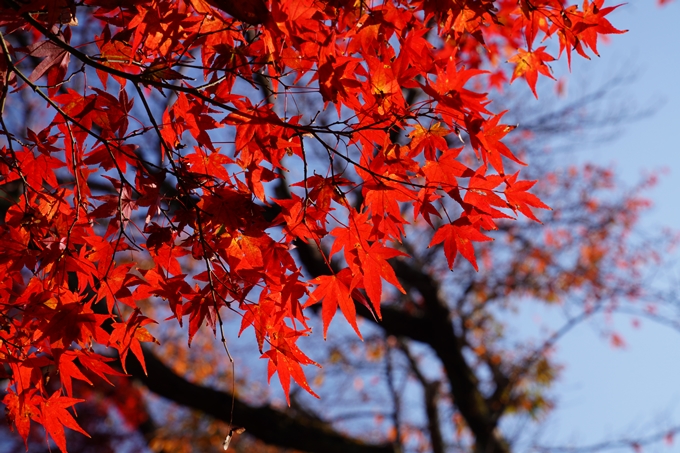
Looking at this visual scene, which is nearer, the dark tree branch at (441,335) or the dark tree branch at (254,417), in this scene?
the dark tree branch at (254,417)

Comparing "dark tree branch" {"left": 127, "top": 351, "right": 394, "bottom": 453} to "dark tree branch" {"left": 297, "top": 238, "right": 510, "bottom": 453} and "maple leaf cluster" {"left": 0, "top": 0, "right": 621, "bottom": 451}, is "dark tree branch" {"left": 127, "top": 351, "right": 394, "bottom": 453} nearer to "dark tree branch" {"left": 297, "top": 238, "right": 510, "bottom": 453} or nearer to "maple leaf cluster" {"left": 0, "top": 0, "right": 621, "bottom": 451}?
"dark tree branch" {"left": 297, "top": 238, "right": 510, "bottom": 453}

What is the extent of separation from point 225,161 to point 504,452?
4.91 m

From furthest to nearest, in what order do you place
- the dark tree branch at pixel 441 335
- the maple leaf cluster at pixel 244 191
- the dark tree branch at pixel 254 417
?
1. the dark tree branch at pixel 441 335
2. the dark tree branch at pixel 254 417
3. the maple leaf cluster at pixel 244 191

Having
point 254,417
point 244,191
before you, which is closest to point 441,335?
point 254,417

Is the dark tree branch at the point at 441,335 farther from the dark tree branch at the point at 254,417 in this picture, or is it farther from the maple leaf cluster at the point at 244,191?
the maple leaf cluster at the point at 244,191

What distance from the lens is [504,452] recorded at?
18.4 ft

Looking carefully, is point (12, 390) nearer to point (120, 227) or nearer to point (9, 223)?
point (9, 223)

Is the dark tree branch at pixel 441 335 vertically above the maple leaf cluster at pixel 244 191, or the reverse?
Answer: the dark tree branch at pixel 441 335

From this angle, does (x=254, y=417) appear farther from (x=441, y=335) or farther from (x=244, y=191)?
(x=244, y=191)

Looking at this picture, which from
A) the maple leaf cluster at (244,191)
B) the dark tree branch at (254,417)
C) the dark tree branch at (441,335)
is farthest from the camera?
the dark tree branch at (441,335)

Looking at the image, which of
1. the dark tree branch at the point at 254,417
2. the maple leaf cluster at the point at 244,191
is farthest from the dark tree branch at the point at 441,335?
the maple leaf cluster at the point at 244,191

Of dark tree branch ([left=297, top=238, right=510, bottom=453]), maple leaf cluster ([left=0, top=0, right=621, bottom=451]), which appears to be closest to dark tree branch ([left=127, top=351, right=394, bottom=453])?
dark tree branch ([left=297, top=238, right=510, bottom=453])

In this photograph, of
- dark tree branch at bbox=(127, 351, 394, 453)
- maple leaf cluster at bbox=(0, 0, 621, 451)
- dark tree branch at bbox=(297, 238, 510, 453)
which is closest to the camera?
maple leaf cluster at bbox=(0, 0, 621, 451)

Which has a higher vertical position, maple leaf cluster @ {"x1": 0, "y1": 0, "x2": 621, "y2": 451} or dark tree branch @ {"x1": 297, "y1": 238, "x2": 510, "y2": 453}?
dark tree branch @ {"x1": 297, "y1": 238, "x2": 510, "y2": 453}
